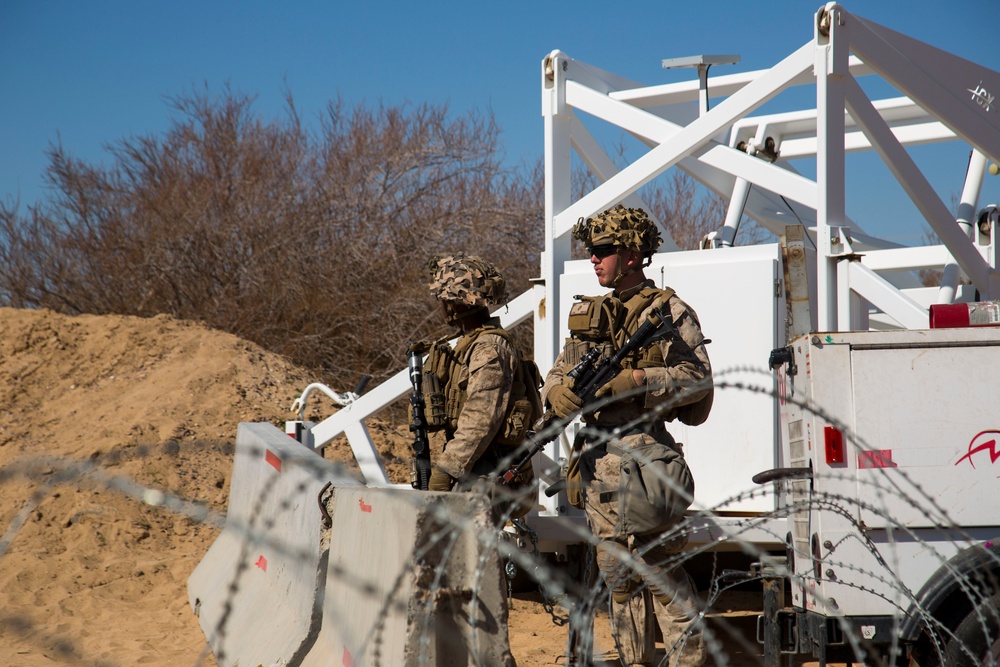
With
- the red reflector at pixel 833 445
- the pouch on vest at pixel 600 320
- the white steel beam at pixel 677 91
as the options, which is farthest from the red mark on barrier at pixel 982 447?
the white steel beam at pixel 677 91

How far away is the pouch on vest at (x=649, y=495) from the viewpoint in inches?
168

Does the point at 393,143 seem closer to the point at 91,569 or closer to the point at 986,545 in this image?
the point at 91,569

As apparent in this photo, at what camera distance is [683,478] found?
431cm

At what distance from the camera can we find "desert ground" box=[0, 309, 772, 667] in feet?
18.6

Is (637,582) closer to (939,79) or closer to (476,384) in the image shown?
(476,384)

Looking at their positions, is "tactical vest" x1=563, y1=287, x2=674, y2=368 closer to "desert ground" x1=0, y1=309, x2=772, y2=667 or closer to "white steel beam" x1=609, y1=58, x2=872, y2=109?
"desert ground" x1=0, y1=309, x2=772, y2=667

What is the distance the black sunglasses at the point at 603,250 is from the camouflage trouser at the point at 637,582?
86 cm

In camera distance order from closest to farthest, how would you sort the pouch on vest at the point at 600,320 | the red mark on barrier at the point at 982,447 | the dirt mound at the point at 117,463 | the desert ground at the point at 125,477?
the red mark on barrier at the point at 982,447 < the pouch on vest at the point at 600,320 < the desert ground at the point at 125,477 < the dirt mound at the point at 117,463

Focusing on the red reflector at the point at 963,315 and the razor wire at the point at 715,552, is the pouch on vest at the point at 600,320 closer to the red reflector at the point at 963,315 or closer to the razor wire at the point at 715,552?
the razor wire at the point at 715,552

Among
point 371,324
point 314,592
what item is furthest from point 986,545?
point 371,324

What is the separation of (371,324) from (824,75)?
859 cm

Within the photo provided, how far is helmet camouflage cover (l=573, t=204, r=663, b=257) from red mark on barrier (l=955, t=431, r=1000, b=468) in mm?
1657

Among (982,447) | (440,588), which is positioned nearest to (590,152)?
(982,447)

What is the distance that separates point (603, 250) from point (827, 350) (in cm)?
120
